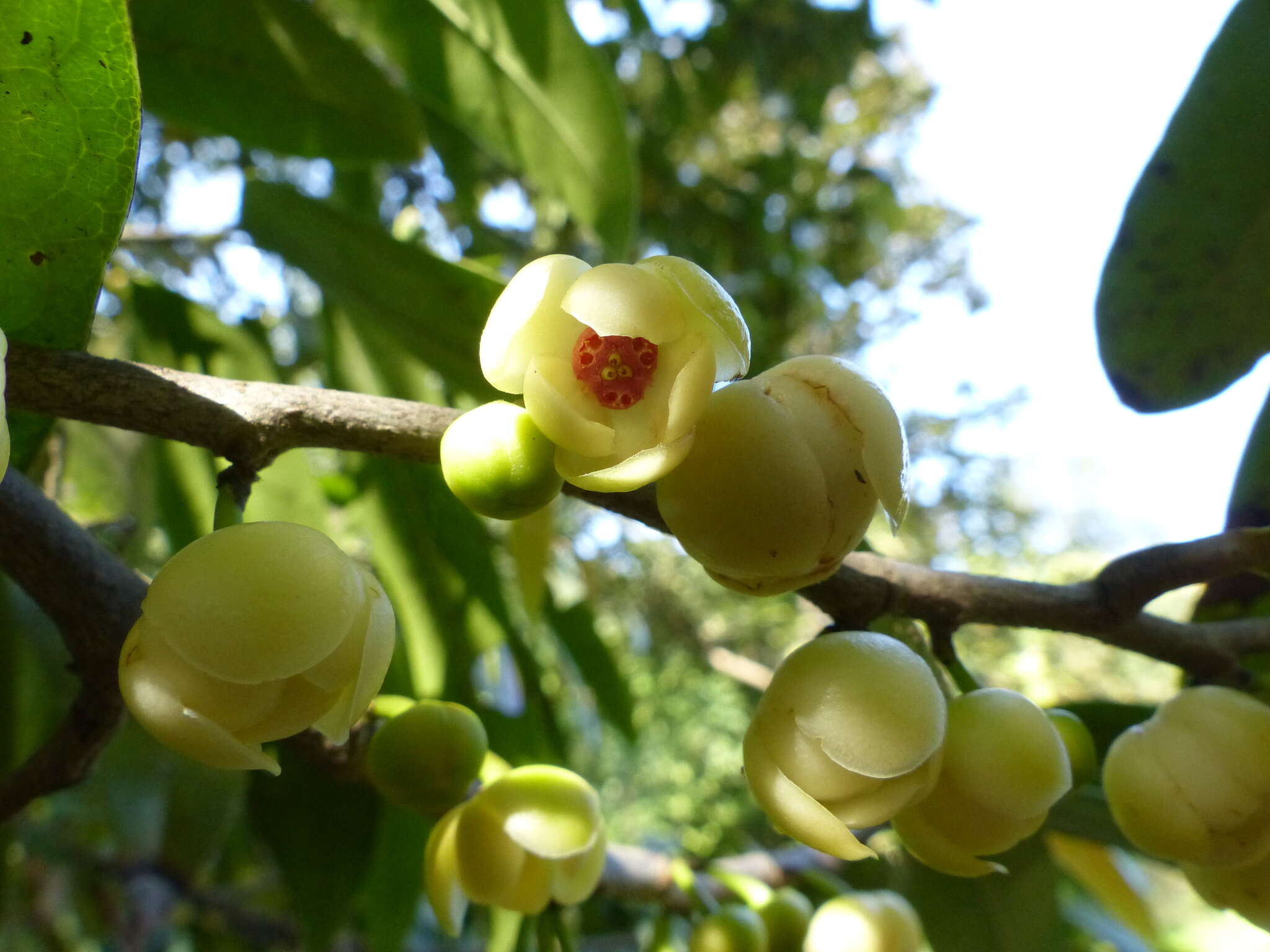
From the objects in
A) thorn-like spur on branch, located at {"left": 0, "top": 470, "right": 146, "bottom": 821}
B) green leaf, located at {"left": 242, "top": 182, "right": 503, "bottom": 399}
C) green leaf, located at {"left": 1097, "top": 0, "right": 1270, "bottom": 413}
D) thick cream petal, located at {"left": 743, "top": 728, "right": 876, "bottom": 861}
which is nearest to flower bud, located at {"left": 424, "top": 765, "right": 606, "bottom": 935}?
thick cream petal, located at {"left": 743, "top": 728, "right": 876, "bottom": 861}

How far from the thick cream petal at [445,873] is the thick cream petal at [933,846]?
1.04 feet

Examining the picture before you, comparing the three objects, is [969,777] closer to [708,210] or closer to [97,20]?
[97,20]

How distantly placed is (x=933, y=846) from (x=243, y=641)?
41 cm

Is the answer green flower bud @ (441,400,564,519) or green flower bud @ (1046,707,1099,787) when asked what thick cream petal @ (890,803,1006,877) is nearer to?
green flower bud @ (1046,707,1099,787)

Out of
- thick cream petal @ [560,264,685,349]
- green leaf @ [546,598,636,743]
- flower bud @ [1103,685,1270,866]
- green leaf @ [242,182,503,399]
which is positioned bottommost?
green leaf @ [546,598,636,743]

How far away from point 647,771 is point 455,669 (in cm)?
344

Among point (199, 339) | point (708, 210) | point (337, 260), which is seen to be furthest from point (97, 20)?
point (708, 210)

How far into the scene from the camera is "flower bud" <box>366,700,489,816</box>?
65 centimetres

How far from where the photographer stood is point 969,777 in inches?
21.6

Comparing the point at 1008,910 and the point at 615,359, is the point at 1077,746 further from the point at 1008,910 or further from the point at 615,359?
the point at 615,359

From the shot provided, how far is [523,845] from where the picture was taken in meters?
0.64

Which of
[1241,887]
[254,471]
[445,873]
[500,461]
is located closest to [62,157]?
[254,471]

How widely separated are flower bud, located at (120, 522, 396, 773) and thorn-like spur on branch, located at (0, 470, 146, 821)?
24 centimetres

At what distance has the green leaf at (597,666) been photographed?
4.98ft
